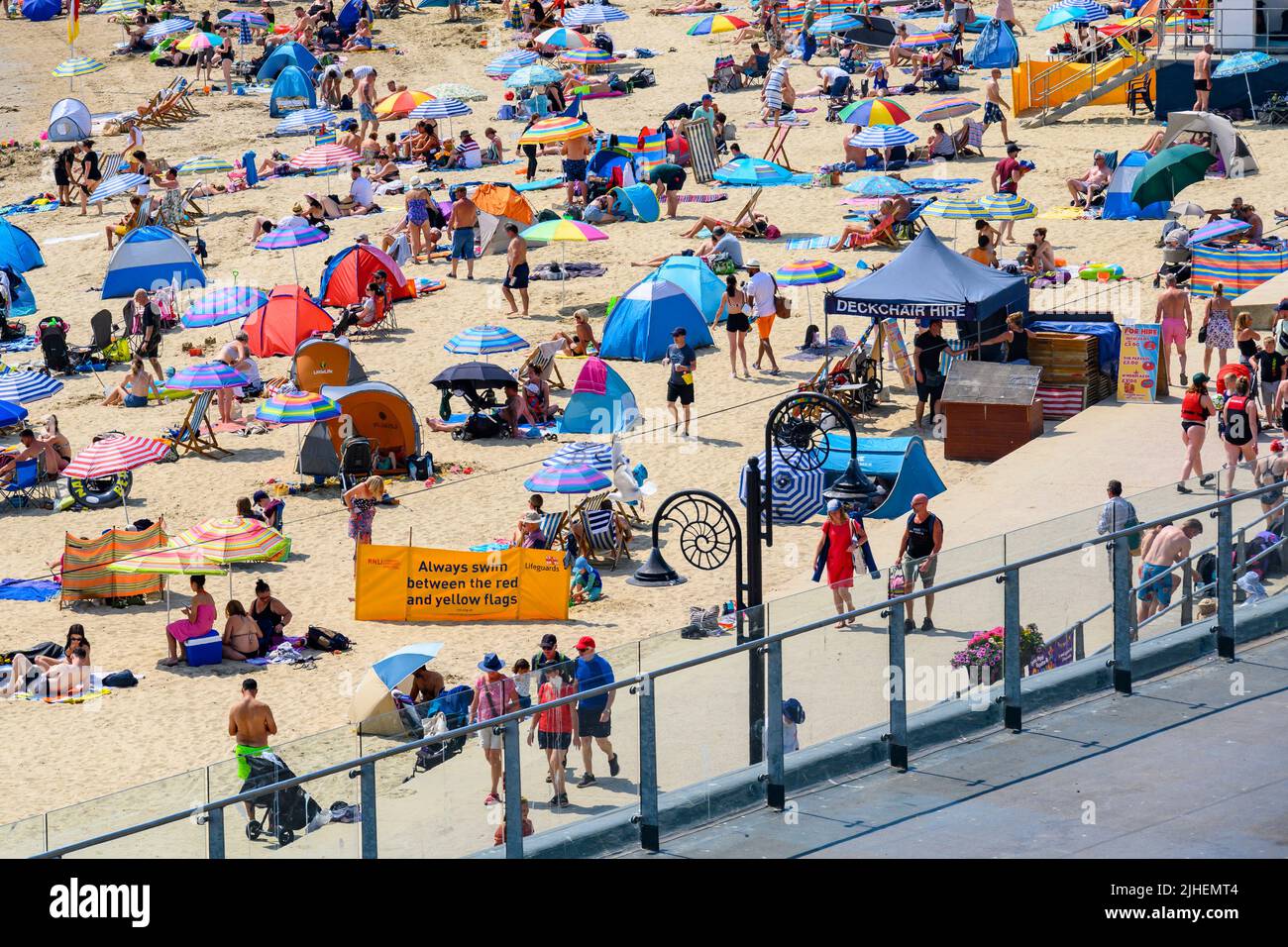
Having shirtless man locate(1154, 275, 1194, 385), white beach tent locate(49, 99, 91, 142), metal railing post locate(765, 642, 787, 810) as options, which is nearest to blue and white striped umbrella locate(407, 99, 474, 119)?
white beach tent locate(49, 99, 91, 142)

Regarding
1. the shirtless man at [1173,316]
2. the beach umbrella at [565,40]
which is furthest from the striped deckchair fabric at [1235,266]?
the beach umbrella at [565,40]

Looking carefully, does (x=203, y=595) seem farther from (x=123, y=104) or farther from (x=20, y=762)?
(x=123, y=104)

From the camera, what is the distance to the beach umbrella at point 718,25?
44906 mm

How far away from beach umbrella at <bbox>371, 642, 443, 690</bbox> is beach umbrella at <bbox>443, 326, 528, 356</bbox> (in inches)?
346

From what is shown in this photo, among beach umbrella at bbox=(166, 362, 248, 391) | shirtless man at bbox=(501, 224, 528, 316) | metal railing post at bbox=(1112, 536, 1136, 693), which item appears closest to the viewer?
metal railing post at bbox=(1112, 536, 1136, 693)

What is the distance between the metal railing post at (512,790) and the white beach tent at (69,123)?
119 feet

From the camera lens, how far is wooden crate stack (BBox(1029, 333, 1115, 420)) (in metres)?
22.2

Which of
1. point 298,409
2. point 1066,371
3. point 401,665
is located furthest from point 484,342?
point 401,665

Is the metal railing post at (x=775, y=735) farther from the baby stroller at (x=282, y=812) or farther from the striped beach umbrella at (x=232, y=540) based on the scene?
the striped beach umbrella at (x=232, y=540)

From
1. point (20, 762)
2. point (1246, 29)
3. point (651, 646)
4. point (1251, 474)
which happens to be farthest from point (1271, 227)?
point (651, 646)

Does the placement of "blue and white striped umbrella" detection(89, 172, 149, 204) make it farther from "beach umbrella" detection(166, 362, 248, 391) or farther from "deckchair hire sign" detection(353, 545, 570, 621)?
"deckchair hire sign" detection(353, 545, 570, 621)

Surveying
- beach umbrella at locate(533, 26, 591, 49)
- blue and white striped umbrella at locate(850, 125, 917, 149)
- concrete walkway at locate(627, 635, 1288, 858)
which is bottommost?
concrete walkway at locate(627, 635, 1288, 858)
